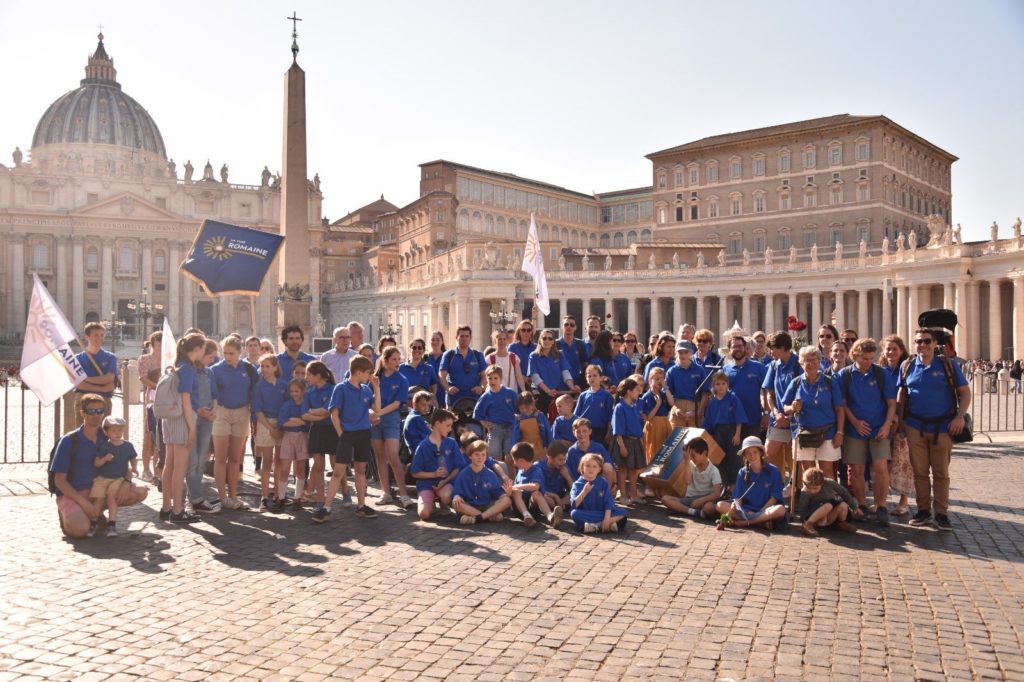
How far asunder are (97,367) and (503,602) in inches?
289

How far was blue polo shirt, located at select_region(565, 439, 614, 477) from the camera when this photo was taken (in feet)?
33.7

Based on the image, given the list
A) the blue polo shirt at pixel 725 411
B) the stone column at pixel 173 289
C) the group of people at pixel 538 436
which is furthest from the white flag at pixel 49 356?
the stone column at pixel 173 289

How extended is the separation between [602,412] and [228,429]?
15.3 ft

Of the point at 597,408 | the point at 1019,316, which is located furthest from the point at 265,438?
the point at 1019,316

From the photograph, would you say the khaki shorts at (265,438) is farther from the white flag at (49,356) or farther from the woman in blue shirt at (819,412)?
the woman in blue shirt at (819,412)

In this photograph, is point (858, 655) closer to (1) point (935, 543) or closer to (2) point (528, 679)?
(2) point (528, 679)

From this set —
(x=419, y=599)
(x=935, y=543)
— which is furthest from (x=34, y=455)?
(x=935, y=543)

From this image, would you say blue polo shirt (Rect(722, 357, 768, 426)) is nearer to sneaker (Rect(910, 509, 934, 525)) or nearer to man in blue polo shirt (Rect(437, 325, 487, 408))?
sneaker (Rect(910, 509, 934, 525))

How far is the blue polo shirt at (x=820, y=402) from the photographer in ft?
32.7

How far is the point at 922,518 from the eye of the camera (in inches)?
381

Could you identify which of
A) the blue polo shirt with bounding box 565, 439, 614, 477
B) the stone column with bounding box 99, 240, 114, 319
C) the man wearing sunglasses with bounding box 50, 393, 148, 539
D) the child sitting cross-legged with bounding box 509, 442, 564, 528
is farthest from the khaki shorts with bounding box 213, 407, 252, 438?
the stone column with bounding box 99, 240, 114, 319

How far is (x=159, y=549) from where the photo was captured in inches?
337

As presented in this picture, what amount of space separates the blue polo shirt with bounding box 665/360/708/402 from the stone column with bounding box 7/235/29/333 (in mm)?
82081

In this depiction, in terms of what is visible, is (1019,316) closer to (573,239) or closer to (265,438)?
(265,438)
